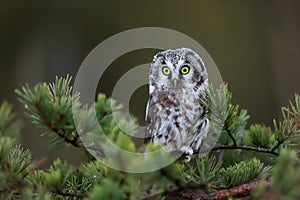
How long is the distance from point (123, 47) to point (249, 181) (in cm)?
240

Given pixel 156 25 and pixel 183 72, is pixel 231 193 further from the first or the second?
pixel 156 25

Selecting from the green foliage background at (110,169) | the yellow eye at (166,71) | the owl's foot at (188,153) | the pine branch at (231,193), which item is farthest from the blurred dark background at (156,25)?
the pine branch at (231,193)

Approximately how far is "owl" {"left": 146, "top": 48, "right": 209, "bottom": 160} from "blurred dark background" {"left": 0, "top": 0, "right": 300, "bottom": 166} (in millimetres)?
2530

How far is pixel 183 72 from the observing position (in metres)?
2.09

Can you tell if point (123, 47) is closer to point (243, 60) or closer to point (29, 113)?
point (243, 60)

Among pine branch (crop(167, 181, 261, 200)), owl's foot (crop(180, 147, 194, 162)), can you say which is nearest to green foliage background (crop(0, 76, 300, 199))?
pine branch (crop(167, 181, 261, 200))

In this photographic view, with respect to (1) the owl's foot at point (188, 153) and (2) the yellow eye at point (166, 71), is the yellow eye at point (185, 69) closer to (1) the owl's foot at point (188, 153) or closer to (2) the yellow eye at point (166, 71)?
A: (2) the yellow eye at point (166, 71)

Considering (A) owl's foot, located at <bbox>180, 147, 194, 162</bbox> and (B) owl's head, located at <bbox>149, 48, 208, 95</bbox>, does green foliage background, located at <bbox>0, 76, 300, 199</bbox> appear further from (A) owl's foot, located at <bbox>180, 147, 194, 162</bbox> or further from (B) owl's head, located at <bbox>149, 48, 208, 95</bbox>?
(B) owl's head, located at <bbox>149, 48, 208, 95</bbox>

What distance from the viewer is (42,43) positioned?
5.38 m

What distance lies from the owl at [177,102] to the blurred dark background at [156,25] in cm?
253

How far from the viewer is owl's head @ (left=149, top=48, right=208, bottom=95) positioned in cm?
205

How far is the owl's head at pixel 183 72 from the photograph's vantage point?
2.05 metres

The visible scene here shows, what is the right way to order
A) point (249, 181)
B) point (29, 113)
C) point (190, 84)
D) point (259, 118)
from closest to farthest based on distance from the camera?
point (29, 113) → point (249, 181) → point (190, 84) → point (259, 118)

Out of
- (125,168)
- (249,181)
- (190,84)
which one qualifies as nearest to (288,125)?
(249,181)
